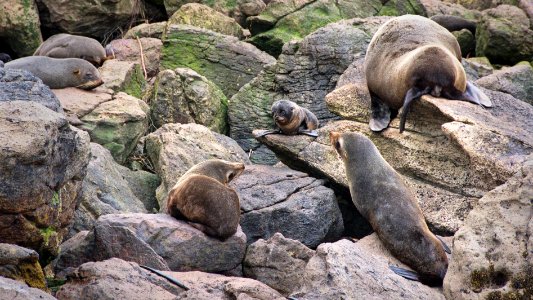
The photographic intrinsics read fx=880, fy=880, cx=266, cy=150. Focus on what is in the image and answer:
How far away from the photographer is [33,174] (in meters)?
5.62

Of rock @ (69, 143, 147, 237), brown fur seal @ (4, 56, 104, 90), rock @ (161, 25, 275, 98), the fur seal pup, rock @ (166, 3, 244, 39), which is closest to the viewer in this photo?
rock @ (69, 143, 147, 237)

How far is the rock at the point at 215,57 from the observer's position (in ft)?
42.8

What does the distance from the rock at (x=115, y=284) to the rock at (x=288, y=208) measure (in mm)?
2771

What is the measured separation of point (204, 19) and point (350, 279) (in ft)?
31.3

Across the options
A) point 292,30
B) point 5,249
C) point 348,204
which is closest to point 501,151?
point 348,204

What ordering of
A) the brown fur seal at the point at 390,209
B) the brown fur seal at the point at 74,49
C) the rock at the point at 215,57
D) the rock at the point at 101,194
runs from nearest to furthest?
the brown fur seal at the point at 390,209 < the rock at the point at 101,194 < the brown fur seal at the point at 74,49 < the rock at the point at 215,57

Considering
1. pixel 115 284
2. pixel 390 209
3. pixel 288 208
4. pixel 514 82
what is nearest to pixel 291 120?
pixel 288 208

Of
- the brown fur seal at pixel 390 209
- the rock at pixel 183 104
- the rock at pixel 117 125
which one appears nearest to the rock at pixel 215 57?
the rock at pixel 183 104

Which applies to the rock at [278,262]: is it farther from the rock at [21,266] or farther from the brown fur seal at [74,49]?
the brown fur seal at [74,49]

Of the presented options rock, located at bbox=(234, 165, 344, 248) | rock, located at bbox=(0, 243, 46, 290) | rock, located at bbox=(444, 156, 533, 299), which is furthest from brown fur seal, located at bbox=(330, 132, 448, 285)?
rock, located at bbox=(0, 243, 46, 290)

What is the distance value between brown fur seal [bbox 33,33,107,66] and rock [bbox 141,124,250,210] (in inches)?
139

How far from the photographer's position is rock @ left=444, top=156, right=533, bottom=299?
5.30m

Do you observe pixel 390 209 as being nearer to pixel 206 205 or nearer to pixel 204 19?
pixel 206 205

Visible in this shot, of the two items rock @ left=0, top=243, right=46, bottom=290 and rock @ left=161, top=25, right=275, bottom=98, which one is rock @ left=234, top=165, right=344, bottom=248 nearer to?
rock @ left=0, top=243, right=46, bottom=290
